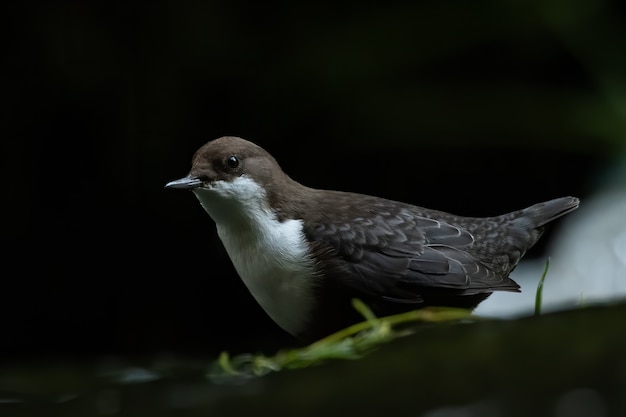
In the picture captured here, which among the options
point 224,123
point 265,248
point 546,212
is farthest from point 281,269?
point 224,123

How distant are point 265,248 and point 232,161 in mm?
271

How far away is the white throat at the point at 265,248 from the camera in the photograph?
2.92 meters

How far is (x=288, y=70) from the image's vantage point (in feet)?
19.5

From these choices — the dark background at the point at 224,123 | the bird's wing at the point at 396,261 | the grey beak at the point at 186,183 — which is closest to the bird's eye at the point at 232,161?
the grey beak at the point at 186,183

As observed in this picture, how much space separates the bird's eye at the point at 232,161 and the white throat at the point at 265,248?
1.7 inches

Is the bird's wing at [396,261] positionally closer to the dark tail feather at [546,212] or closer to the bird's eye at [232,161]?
the bird's eye at [232,161]

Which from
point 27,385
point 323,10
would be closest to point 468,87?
point 323,10

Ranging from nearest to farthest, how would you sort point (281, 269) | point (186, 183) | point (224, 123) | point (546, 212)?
point (186, 183) < point (281, 269) < point (546, 212) < point (224, 123)

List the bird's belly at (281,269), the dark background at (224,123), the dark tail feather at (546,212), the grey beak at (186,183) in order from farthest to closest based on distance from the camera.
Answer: the dark background at (224,123), the dark tail feather at (546,212), the bird's belly at (281,269), the grey beak at (186,183)

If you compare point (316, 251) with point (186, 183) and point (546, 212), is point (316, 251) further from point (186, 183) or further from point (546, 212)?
point (546, 212)

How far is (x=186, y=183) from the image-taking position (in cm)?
283

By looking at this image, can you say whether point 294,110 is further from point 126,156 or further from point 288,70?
point 126,156

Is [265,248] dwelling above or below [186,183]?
below

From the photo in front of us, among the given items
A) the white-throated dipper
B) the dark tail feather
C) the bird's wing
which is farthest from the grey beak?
the dark tail feather
